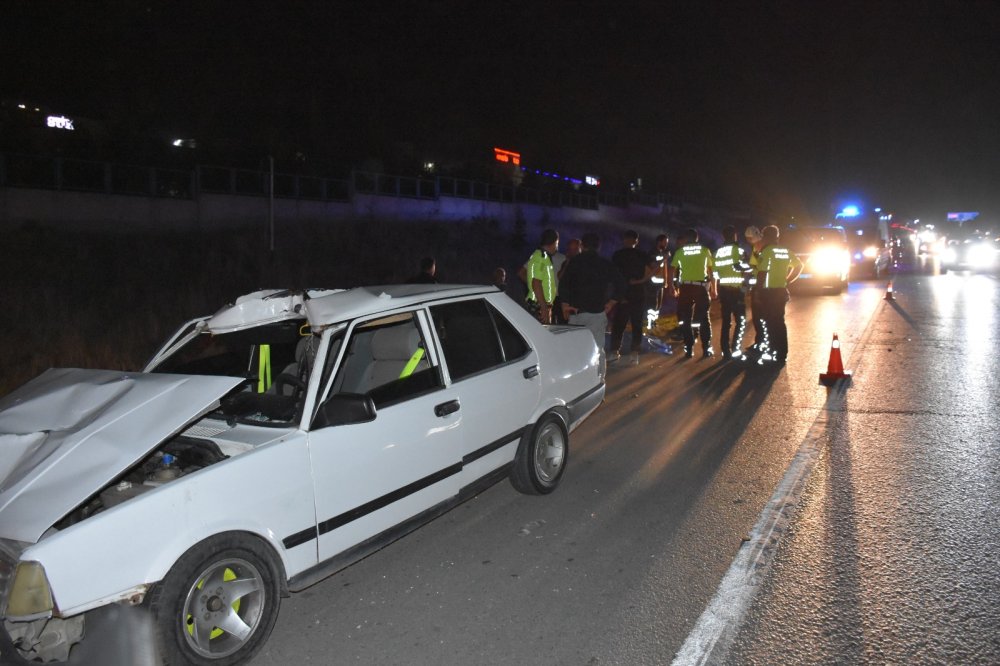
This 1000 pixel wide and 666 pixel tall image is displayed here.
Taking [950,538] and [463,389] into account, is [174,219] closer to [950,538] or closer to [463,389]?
[463,389]

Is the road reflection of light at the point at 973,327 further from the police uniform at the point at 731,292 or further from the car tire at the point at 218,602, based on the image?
the car tire at the point at 218,602

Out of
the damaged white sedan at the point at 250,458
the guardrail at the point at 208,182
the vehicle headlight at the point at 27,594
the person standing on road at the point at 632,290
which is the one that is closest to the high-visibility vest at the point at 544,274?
the person standing on road at the point at 632,290

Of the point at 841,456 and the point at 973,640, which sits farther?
the point at 841,456

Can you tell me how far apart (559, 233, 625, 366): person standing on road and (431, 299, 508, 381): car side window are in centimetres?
408

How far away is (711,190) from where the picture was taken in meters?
86.4

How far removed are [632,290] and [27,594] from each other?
8.96 metres

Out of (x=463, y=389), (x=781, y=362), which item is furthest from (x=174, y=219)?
(x=463, y=389)

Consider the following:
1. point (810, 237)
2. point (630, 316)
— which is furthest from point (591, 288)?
point (810, 237)

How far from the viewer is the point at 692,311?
1126cm

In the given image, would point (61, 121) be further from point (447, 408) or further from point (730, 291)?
point (447, 408)

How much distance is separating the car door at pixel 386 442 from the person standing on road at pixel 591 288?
4.57 m

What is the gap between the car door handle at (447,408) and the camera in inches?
168

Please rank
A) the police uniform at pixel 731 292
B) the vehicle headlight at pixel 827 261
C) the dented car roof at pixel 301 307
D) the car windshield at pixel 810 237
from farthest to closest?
the car windshield at pixel 810 237 → the vehicle headlight at pixel 827 261 → the police uniform at pixel 731 292 → the dented car roof at pixel 301 307

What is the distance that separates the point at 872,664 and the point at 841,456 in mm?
3232
